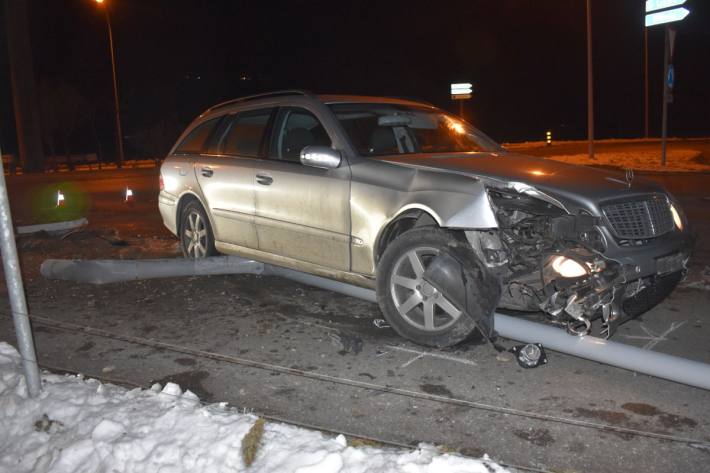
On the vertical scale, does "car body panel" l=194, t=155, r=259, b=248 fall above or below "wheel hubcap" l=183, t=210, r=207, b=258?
above

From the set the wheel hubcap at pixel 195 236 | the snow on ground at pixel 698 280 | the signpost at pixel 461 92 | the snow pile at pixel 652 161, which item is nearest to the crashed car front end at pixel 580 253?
the snow on ground at pixel 698 280

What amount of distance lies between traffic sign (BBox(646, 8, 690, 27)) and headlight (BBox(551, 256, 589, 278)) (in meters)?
18.5

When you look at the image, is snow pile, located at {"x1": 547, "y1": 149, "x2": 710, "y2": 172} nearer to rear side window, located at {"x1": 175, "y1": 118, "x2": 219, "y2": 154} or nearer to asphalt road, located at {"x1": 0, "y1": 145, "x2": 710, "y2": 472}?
rear side window, located at {"x1": 175, "y1": 118, "x2": 219, "y2": 154}

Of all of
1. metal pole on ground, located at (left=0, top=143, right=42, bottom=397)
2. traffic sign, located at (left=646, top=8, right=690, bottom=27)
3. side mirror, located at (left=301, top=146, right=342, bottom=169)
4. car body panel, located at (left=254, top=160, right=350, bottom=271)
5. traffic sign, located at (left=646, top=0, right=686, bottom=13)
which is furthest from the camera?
traffic sign, located at (left=646, top=0, right=686, bottom=13)

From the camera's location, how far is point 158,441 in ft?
10.2

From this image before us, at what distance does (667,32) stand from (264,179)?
17745 millimetres

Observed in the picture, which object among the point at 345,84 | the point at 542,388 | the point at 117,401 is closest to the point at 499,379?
the point at 542,388

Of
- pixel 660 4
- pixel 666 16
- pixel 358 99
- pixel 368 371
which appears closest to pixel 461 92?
pixel 660 4

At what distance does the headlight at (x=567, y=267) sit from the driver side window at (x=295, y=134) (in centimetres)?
211

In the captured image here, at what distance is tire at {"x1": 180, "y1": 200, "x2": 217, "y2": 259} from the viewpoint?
6.50 m

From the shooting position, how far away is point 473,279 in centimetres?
408

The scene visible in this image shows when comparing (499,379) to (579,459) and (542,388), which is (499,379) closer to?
(542,388)

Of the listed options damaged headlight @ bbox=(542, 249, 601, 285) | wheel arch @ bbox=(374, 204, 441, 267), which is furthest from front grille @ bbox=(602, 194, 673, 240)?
wheel arch @ bbox=(374, 204, 441, 267)

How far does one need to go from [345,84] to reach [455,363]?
7131cm
